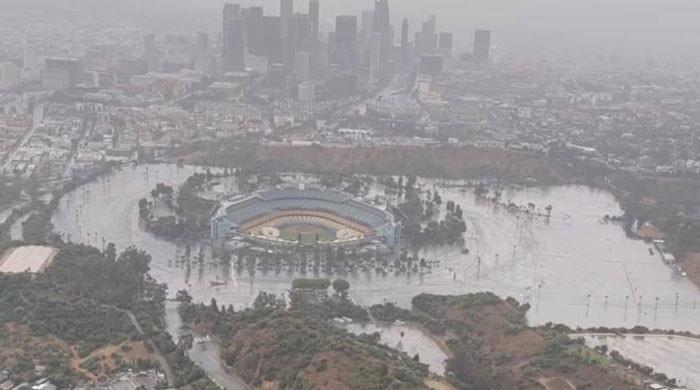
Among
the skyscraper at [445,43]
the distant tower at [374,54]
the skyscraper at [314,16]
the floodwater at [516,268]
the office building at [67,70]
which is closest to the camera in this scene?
the floodwater at [516,268]

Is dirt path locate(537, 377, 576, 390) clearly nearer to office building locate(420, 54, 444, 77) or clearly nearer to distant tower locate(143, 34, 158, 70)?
office building locate(420, 54, 444, 77)

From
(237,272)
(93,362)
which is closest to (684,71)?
(237,272)

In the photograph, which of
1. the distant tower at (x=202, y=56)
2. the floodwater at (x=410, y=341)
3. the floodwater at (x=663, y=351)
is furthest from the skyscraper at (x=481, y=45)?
the floodwater at (x=410, y=341)

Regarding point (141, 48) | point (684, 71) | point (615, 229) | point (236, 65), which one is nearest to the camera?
point (615, 229)

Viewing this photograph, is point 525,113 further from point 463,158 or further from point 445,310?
point 445,310

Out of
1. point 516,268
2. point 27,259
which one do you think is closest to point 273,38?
point 516,268

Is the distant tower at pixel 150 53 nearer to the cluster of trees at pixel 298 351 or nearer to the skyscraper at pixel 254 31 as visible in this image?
the skyscraper at pixel 254 31


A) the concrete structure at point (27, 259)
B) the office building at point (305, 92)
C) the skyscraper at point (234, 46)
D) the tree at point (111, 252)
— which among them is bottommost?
the tree at point (111, 252)
